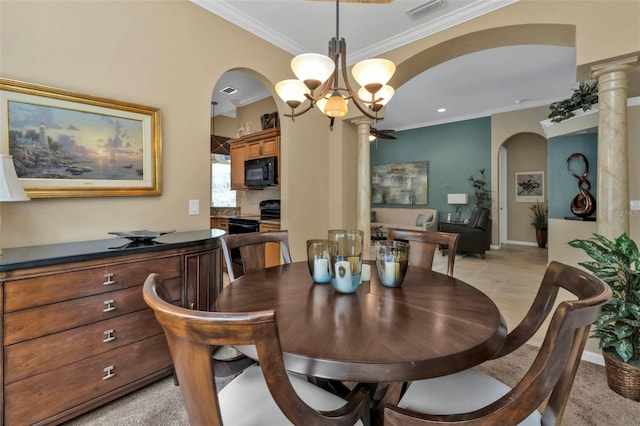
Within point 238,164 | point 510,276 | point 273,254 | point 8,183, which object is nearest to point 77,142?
point 8,183

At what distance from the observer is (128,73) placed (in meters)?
2.13

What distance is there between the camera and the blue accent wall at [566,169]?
10.3 feet

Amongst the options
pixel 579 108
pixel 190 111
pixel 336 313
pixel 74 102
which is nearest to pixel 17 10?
pixel 74 102

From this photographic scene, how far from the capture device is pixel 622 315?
70.7 inches

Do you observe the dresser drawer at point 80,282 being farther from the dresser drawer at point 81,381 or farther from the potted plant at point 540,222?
the potted plant at point 540,222

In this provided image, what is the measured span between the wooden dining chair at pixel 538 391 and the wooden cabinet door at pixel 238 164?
13.4 feet

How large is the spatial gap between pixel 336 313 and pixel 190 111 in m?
2.23

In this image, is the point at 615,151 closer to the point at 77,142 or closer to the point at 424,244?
the point at 424,244

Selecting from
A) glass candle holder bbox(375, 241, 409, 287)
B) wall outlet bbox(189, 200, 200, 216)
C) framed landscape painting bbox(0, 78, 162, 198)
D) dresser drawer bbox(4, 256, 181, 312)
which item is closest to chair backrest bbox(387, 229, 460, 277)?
glass candle holder bbox(375, 241, 409, 287)

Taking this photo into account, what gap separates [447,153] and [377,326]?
777cm

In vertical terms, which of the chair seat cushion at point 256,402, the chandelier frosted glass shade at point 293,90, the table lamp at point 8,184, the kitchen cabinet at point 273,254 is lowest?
the chair seat cushion at point 256,402

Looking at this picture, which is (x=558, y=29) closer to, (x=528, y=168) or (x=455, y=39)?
(x=455, y=39)

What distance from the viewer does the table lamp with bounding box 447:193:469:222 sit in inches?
285

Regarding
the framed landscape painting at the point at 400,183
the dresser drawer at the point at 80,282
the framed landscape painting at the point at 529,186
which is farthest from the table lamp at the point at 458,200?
the dresser drawer at the point at 80,282
